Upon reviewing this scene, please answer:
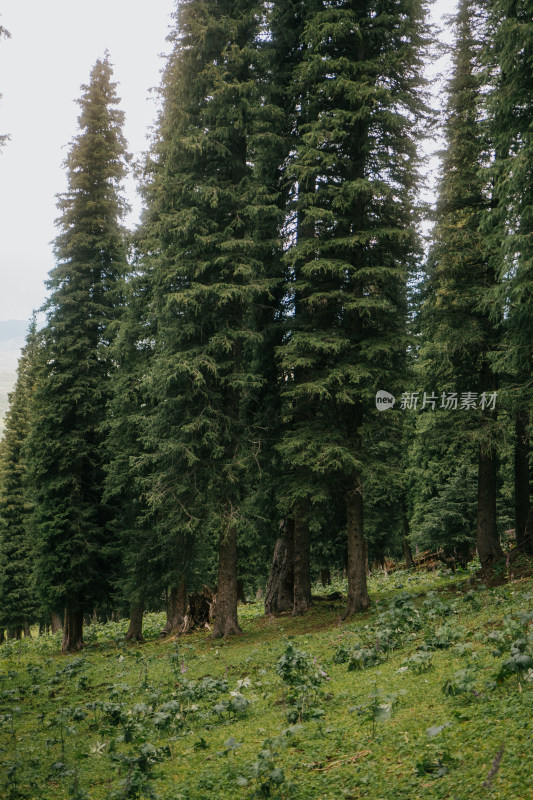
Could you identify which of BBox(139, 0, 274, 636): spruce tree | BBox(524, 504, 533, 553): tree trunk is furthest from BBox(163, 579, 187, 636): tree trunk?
BBox(524, 504, 533, 553): tree trunk

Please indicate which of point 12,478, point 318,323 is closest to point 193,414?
point 318,323

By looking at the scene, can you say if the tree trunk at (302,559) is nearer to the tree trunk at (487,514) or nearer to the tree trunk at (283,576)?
the tree trunk at (283,576)

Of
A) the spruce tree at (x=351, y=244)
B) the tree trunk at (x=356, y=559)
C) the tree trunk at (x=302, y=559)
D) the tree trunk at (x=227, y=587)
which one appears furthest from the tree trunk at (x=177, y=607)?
the tree trunk at (x=356, y=559)

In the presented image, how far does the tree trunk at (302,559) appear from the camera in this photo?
15258mm

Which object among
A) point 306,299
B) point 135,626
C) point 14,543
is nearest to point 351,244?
point 306,299

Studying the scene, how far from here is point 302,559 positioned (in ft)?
50.9

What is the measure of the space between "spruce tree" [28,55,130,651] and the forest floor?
7141 millimetres

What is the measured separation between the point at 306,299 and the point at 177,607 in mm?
11354

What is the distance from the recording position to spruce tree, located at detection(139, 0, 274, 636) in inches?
551

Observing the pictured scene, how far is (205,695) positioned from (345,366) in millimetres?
7587

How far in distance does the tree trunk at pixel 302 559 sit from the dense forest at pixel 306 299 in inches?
2.2

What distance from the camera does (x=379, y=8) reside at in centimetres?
1422

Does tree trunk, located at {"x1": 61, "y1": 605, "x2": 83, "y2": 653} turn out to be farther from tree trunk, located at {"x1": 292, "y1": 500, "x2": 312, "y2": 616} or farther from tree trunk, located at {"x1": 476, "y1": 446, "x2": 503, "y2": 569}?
tree trunk, located at {"x1": 476, "y1": 446, "x2": 503, "y2": 569}

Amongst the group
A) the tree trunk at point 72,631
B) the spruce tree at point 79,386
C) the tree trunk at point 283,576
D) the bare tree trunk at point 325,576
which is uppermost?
the spruce tree at point 79,386
